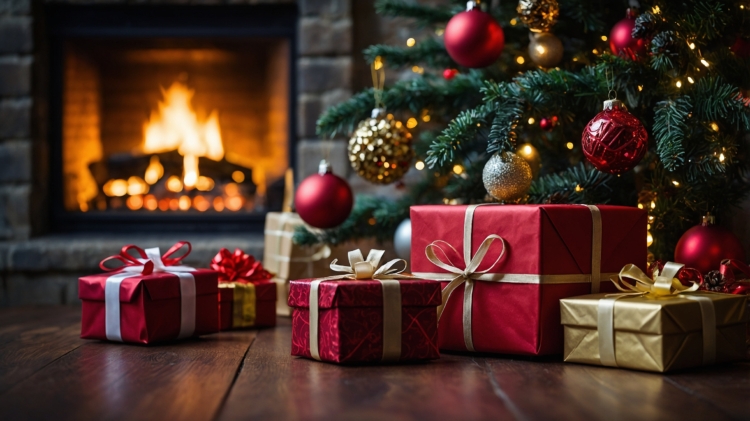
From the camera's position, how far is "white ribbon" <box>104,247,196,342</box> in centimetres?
145

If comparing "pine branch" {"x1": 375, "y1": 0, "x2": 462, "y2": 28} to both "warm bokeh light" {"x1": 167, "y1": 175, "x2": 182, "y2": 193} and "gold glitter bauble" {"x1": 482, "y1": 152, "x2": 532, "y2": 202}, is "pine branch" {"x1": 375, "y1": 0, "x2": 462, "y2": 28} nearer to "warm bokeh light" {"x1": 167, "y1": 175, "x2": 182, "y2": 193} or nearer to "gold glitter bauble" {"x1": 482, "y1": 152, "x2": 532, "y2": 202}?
"gold glitter bauble" {"x1": 482, "y1": 152, "x2": 532, "y2": 202}

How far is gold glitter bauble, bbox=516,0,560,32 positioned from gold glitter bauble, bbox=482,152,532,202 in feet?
1.31

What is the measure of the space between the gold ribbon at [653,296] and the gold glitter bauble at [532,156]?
0.52m

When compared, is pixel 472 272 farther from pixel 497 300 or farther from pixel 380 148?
pixel 380 148

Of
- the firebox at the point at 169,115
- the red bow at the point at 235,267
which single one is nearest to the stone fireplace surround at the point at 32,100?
the firebox at the point at 169,115

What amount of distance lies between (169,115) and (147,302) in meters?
1.43

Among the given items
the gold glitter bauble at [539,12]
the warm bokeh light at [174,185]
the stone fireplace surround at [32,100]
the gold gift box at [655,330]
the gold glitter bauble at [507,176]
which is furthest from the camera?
the warm bokeh light at [174,185]

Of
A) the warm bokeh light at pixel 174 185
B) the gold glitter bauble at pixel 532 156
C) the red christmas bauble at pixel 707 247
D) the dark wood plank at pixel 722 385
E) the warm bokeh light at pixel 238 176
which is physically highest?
the gold glitter bauble at pixel 532 156

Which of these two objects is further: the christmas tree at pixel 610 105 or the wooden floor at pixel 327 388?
the christmas tree at pixel 610 105

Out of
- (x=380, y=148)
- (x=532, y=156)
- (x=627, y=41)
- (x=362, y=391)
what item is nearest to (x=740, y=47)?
(x=627, y=41)

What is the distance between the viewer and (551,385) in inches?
43.8

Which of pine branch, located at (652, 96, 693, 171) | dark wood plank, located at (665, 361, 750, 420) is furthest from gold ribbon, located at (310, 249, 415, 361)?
pine branch, located at (652, 96, 693, 171)

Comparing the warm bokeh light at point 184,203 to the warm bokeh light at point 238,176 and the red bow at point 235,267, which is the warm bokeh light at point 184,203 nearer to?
the warm bokeh light at point 238,176

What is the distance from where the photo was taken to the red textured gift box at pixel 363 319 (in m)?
1.22
